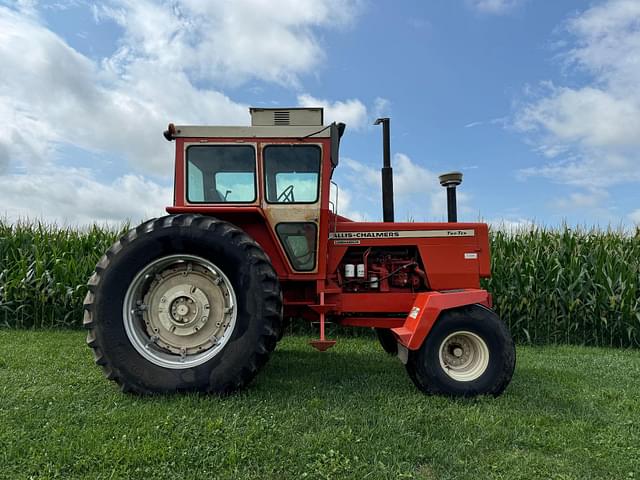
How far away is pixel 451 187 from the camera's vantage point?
5.06 meters

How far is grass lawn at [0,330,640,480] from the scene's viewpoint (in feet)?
8.79

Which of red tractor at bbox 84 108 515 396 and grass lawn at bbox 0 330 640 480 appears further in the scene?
red tractor at bbox 84 108 515 396

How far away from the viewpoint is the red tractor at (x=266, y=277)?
3.77m

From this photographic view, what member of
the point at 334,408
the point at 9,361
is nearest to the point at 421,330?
the point at 334,408

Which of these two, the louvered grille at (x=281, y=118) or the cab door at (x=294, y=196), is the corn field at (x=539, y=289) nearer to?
the cab door at (x=294, y=196)

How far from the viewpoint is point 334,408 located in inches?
139

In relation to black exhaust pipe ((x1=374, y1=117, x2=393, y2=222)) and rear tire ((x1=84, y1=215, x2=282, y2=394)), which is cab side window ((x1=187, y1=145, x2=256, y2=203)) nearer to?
rear tire ((x1=84, y1=215, x2=282, y2=394))

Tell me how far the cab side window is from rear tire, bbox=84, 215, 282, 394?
0.53 metres

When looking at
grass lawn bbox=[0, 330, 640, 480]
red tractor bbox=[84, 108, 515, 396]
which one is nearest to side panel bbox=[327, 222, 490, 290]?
red tractor bbox=[84, 108, 515, 396]

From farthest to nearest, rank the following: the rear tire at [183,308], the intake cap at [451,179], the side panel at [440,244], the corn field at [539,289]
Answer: the corn field at [539,289] < the intake cap at [451,179] < the side panel at [440,244] < the rear tire at [183,308]

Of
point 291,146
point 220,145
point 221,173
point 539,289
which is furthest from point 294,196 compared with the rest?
point 539,289

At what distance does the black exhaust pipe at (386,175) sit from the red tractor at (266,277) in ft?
1.14

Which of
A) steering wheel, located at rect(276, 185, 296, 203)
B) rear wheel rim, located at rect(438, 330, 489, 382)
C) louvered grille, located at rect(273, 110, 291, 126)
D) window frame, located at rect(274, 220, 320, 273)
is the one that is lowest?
rear wheel rim, located at rect(438, 330, 489, 382)

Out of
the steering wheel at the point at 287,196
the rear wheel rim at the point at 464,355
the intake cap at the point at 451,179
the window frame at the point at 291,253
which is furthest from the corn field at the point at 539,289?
the steering wheel at the point at 287,196
